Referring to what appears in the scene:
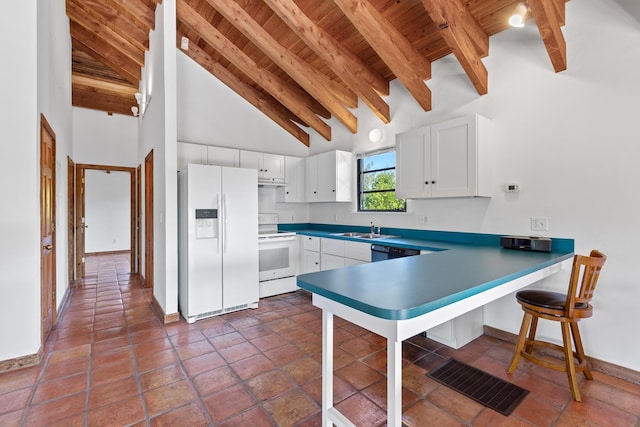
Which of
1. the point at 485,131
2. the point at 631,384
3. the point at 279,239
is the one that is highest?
the point at 485,131

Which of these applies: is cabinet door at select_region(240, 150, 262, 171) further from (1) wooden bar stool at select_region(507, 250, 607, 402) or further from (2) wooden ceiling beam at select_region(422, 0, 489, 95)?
(1) wooden bar stool at select_region(507, 250, 607, 402)

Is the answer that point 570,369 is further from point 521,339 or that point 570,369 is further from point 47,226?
point 47,226

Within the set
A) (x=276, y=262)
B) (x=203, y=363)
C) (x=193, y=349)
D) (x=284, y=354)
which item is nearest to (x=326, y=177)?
(x=276, y=262)

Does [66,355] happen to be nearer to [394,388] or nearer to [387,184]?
[394,388]

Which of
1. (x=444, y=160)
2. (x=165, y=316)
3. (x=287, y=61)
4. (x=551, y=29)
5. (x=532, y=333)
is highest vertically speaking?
(x=287, y=61)

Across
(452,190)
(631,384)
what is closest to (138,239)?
(452,190)

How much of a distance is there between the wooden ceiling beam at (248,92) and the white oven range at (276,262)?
2.00 metres

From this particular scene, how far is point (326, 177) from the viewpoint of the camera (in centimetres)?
464

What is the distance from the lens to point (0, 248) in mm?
2279

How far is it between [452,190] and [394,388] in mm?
2224

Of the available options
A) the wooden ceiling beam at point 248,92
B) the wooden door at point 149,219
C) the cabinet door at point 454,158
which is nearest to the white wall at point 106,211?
the wooden door at point 149,219

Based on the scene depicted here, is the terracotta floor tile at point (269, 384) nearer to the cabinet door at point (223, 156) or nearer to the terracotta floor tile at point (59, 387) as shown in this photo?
the terracotta floor tile at point (59, 387)

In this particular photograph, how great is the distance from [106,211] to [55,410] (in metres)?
7.71

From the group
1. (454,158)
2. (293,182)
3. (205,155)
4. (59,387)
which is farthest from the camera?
(293,182)
